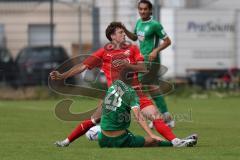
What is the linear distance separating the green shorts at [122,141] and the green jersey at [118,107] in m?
0.11

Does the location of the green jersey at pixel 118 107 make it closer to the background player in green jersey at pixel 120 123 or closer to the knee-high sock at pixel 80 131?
the background player in green jersey at pixel 120 123

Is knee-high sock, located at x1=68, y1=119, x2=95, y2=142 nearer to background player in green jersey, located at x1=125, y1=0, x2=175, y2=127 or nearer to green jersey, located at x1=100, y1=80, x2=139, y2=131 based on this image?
green jersey, located at x1=100, y1=80, x2=139, y2=131

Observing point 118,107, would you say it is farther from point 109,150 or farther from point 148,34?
point 148,34

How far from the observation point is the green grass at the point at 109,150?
32.7 feet

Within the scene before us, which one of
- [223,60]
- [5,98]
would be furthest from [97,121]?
[223,60]

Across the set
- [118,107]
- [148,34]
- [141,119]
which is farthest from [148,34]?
[118,107]

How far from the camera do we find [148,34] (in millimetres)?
14727

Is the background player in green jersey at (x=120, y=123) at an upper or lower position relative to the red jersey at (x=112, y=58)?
lower

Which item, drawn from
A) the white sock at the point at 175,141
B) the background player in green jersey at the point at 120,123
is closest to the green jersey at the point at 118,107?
the background player in green jersey at the point at 120,123

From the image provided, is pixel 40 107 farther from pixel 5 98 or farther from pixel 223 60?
pixel 223 60

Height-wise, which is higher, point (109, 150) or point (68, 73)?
point (68, 73)

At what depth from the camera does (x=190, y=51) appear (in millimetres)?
32406

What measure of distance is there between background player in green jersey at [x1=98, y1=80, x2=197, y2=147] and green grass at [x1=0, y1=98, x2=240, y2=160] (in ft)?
0.66

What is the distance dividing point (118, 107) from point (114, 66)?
0.70 meters
